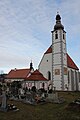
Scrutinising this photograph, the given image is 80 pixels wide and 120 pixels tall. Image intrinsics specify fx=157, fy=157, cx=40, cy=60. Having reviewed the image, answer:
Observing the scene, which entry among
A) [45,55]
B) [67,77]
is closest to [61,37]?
[45,55]

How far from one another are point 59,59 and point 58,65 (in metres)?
1.33

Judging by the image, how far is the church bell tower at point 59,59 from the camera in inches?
1325

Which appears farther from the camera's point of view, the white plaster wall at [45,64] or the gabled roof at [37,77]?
the white plaster wall at [45,64]

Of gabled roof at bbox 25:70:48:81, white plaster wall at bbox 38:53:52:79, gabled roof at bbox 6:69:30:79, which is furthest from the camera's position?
gabled roof at bbox 6:69:30:79

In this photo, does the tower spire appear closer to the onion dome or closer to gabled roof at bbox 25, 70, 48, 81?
the onion dome

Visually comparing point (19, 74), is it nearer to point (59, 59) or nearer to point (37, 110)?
point (59, 59)

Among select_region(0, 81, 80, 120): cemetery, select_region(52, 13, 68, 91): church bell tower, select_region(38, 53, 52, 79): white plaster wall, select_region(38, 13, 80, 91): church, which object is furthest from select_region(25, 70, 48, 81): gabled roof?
select_region(0, 81, 80, 120): cemetery

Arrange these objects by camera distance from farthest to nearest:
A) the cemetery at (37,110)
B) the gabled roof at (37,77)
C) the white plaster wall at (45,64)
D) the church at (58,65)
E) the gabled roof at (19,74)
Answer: the gabled roof at (19,74)
the white plaster wall at (45,64)
the gabled roof at (37,77)
the church at (58,65)
the cemetery at (37,110)

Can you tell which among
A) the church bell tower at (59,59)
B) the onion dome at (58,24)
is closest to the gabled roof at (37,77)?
the church bell tower at (59,59)

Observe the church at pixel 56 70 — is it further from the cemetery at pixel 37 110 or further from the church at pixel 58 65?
the cemetery at pixel 37 110

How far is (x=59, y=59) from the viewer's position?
34281mm

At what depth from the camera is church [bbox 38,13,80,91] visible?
33.9m

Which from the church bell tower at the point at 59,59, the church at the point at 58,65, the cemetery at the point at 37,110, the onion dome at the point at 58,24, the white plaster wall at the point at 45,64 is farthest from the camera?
the white plaster wall at the point at 45,64

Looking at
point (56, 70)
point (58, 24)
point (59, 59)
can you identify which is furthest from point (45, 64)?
point (58, 24)
